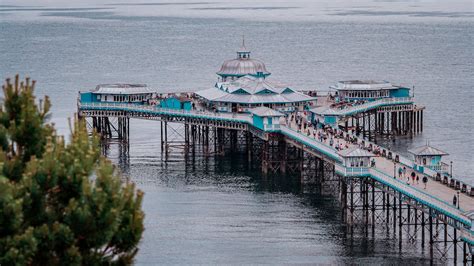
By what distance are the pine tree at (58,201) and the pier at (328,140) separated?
26.5m

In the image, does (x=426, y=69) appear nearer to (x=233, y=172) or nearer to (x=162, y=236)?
(x=233, y=172)

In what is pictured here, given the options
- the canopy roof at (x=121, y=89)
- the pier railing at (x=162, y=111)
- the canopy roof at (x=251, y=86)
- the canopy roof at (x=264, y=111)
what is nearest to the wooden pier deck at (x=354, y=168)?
the pier railing at (x=162, y=111)

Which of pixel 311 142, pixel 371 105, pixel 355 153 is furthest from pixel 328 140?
pixel 371 105

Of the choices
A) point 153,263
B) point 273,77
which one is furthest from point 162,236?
point 273,77

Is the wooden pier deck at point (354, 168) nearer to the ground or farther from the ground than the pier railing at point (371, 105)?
nearer to the ground

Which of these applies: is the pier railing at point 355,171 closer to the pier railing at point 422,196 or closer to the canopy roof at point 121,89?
the pier railing at point 422,196

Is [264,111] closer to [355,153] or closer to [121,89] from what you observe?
[121,89]

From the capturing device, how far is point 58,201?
35312 mm

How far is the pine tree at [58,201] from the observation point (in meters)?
34.2

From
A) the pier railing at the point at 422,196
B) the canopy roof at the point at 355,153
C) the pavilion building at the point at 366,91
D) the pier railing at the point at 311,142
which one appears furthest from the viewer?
the pavilion building at the point at 366,91

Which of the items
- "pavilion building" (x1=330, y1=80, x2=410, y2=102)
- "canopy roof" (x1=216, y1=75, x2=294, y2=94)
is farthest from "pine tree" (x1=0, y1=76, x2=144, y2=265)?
"pavilion building" (x1=330, y1=80, x2=410, y2=102)

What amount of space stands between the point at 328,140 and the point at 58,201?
165 ft

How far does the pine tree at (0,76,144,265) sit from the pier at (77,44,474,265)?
26.5 m

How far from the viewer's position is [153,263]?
63312 mm
